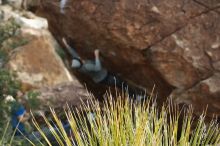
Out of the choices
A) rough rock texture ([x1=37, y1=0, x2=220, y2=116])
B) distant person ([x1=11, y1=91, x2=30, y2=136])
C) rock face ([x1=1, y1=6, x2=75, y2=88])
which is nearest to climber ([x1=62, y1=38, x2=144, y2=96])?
rough rock texture ([x1=37, y1=0, x2=220, y2=116])

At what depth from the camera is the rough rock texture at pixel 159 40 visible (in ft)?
23.8

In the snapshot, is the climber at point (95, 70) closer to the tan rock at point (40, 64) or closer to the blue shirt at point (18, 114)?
the tan rock at point (40, 64)

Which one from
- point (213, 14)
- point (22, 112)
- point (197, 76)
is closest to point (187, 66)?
point (197, 76)

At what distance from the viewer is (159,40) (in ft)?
24.4

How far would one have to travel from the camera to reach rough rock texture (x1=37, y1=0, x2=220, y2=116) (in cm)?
724

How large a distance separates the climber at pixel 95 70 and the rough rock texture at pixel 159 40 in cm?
12

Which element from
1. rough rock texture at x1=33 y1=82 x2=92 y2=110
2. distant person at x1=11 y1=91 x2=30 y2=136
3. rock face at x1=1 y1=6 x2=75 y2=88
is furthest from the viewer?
rock face at x1=1 y1=6 x2=75 y2=88

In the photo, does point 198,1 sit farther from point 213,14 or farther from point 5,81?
point 5,81

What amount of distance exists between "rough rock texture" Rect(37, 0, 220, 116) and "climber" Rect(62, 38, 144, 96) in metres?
0.12

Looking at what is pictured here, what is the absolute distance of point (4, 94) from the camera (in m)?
6.44

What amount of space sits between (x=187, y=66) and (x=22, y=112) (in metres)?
2.19

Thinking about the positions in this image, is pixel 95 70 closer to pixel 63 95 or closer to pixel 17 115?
pixel 63 95

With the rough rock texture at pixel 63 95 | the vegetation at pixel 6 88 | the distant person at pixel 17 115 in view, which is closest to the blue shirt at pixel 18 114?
the distant person at pixel 17 115

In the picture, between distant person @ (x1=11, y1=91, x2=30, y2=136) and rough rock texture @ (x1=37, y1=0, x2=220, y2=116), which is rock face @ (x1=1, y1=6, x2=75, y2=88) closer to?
rough rock texture @ (x1=37, y1=0, x2=220, y2=116)
